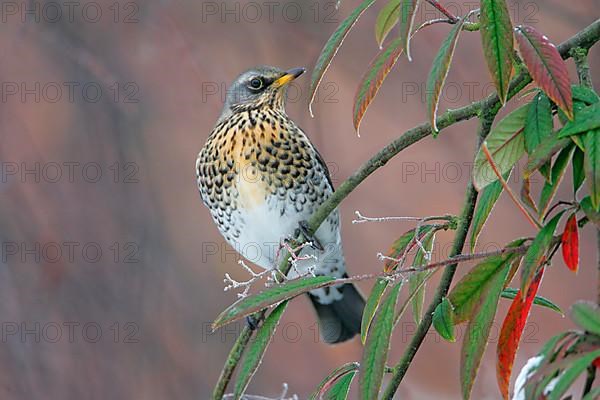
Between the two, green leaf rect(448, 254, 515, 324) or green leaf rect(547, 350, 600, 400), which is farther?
green leaf rect(448, 254, 515, 324)

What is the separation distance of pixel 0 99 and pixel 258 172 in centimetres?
169

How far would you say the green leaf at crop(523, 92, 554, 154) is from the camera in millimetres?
1132

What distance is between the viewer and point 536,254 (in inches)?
41.3

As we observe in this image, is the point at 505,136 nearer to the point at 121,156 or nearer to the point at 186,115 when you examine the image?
the point at 121,156

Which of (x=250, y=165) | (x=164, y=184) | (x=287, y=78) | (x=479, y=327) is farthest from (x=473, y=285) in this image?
(x=164, y=184)

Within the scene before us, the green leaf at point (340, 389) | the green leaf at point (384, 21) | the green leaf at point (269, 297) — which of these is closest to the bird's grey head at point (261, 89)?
the green leaf at point (384, 21)

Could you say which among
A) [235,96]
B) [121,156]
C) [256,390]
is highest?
[235,96]

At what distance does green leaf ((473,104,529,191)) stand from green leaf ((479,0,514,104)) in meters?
0.09

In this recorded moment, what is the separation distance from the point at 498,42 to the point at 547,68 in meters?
0.06

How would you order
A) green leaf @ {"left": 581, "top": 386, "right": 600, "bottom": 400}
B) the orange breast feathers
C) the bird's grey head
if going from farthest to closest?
1. the bird's grey head
2. the orange breast feathers
3. green leaf @ {"left": 581, "top": 386, "right": 600, "bottom": 400}

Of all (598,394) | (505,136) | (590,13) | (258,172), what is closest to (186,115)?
(258,172)

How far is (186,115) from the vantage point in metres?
4.41

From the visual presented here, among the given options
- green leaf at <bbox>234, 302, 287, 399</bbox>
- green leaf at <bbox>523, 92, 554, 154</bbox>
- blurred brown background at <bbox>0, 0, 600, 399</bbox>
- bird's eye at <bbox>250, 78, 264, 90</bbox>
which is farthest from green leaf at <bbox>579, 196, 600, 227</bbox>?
blurred brown background at <bbox>0, 0, 600, 399</bbox>

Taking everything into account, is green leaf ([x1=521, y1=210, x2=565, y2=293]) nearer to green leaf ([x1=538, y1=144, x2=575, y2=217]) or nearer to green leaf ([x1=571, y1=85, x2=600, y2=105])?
green leaf ([x1=538, y1=144, x2=575, y2=217])
